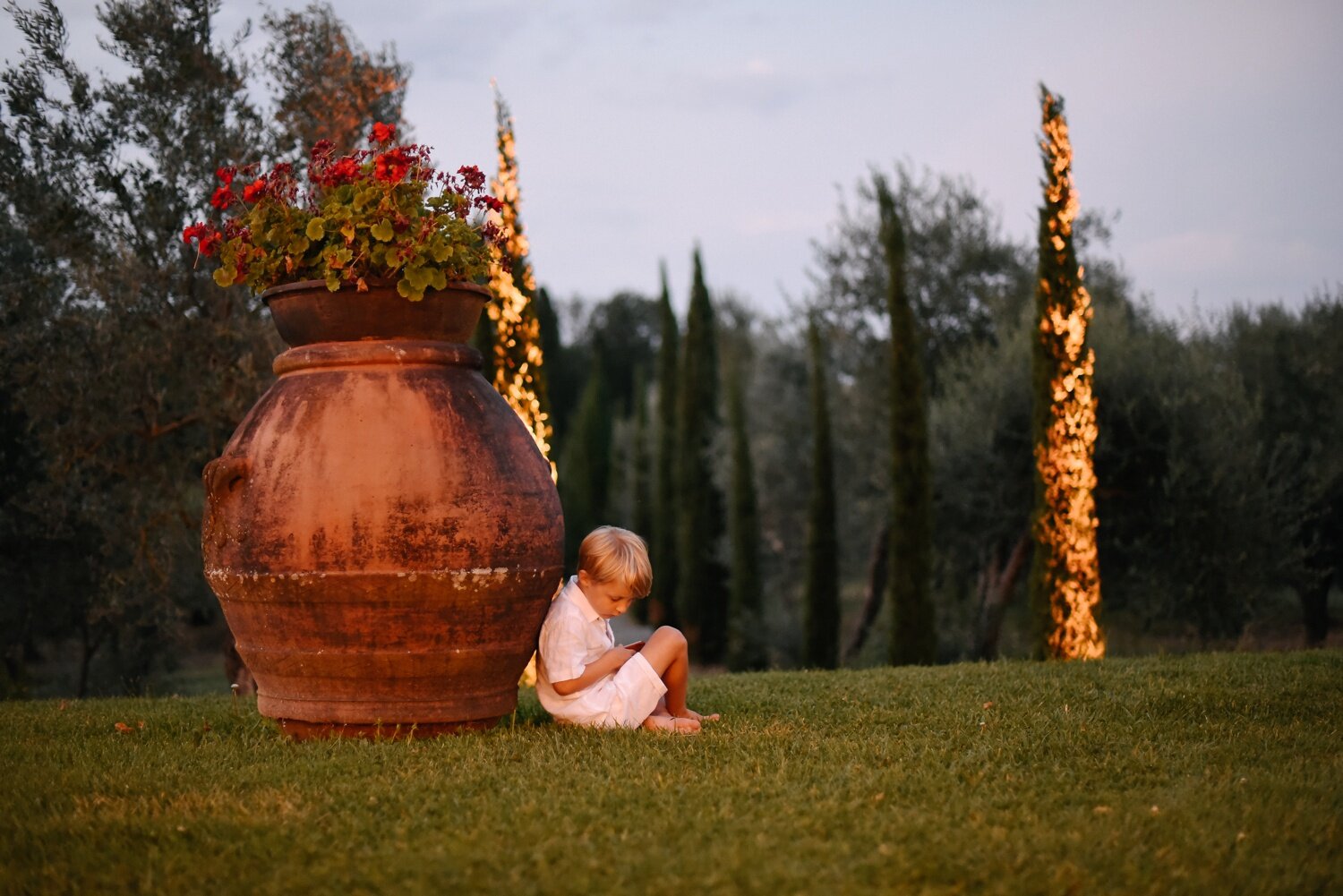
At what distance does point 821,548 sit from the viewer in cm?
2058

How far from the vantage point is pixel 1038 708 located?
581cm

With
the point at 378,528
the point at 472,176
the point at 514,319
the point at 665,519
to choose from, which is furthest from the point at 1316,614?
the point at 378,528

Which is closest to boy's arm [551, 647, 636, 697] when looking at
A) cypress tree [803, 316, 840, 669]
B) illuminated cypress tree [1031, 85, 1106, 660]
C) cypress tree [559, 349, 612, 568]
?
illuminated cypress tree [1031, 85, 1106, 660]

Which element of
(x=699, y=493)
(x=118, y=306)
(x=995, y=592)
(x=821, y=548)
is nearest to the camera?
(x=118, y=306)

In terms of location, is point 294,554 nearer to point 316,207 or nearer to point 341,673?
point 341,673

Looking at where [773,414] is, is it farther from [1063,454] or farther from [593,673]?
[593,673]

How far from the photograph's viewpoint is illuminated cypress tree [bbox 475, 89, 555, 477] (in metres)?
13.6

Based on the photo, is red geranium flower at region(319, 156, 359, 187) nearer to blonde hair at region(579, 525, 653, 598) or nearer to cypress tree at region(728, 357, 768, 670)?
blonde hair at region(579, 525, 653, 598)

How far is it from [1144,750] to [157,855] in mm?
3761

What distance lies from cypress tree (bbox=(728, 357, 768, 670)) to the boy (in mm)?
17545

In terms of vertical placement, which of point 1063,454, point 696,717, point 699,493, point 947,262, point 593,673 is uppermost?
point 947,262

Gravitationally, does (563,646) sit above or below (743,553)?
above

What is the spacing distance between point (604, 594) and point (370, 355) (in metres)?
1.54

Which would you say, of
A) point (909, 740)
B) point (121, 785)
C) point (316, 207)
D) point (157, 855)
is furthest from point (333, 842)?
point (316, 207)
